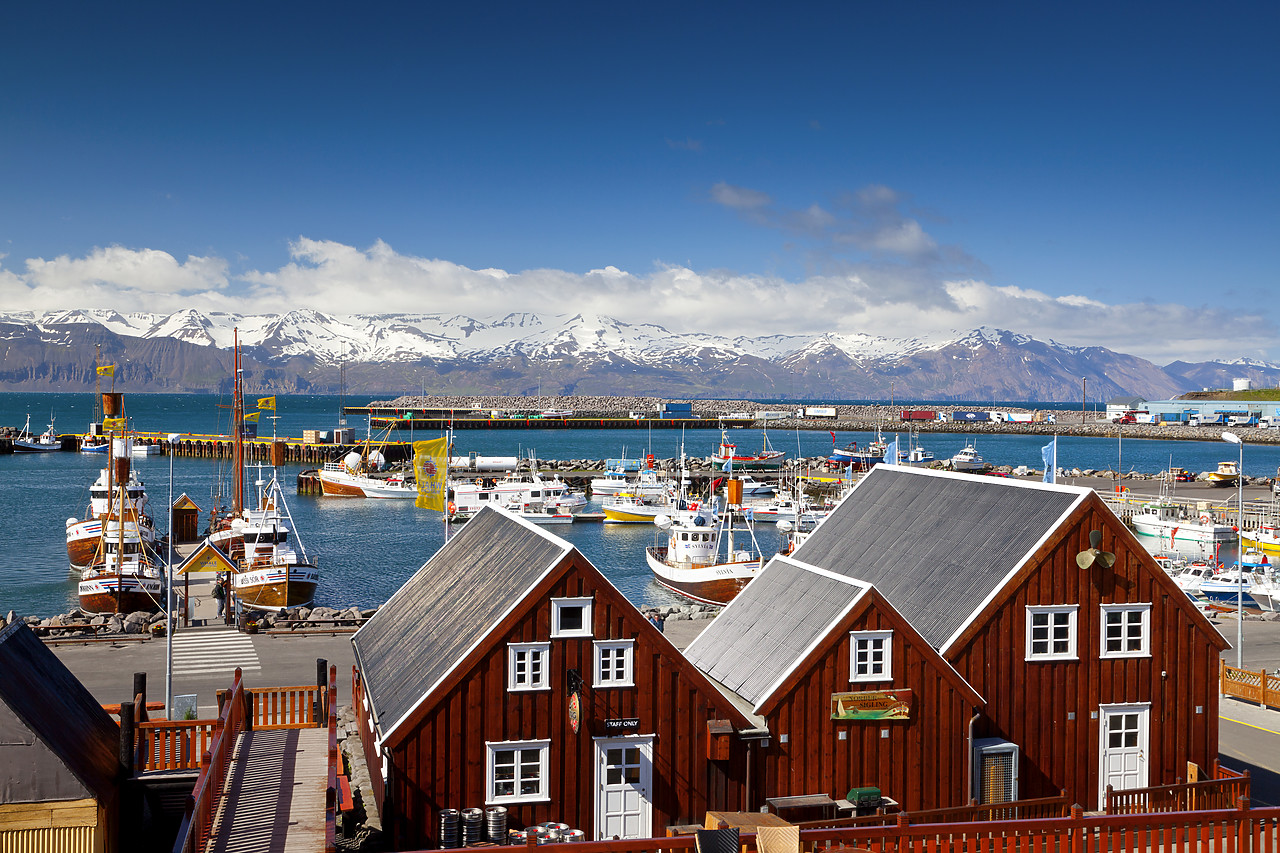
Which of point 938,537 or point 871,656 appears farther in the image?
point 938,537

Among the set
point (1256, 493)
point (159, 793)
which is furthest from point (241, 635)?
point (1256, 493)

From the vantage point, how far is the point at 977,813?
61.5 ft

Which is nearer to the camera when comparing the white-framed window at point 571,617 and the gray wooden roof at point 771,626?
the white-framed window at point 571,617

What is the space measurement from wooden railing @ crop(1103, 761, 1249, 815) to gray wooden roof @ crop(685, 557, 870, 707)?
19.3 ft

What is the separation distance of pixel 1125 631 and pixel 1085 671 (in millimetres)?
1146

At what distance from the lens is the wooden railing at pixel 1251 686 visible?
28094 mm

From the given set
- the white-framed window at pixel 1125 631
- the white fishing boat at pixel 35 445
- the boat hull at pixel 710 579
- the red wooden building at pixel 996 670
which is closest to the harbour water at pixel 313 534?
the boat hull at pixel 710 579

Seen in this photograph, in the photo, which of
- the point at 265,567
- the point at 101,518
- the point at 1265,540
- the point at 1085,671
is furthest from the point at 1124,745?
the point at 101,518

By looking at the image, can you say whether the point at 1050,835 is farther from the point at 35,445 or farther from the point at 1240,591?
the point at 35,445

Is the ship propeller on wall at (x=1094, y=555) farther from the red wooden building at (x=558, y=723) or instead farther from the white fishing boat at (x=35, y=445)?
the white fishing boat at (x=35, y=445)

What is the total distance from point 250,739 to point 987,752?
14.7 meters

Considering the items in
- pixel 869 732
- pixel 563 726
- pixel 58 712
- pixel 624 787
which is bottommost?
pixel 624 787

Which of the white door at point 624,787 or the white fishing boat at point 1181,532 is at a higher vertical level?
the white door at point 624,787

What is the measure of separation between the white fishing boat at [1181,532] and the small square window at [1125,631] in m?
49.4
